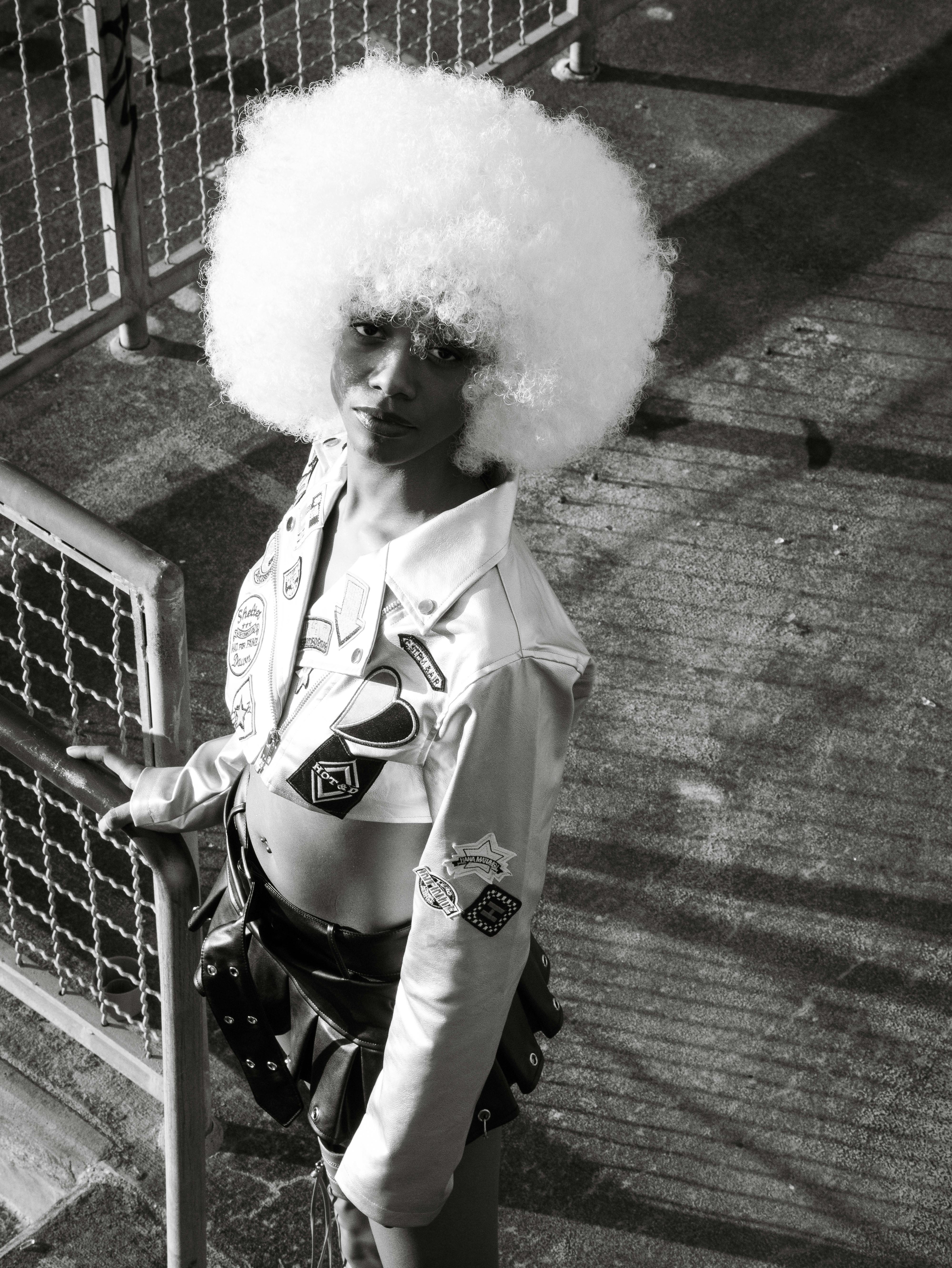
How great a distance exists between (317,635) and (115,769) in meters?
0.45

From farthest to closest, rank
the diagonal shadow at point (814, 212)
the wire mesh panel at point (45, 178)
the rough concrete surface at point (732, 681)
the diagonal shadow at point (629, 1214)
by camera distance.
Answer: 1. the diagonal shadow at point (814, 212)
2. the wire mesh panel at point (45, 178)
3. the rough concrete surface at point (732, 681)
4. the diagonal shadow at point (629, 1214)

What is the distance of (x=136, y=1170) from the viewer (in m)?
3.38

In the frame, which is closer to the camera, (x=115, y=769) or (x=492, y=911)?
(x=492, y=911)

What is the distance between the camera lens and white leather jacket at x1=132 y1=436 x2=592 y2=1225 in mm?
2090

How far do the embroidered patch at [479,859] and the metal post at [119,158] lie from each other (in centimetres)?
355

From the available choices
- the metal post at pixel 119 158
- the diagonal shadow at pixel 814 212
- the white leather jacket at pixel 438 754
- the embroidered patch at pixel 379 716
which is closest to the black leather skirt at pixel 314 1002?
the white leather jacket at pixel 438 754

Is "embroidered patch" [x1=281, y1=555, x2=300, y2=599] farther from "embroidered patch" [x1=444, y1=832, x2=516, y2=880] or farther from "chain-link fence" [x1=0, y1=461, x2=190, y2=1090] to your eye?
"embroidered patch" [x1=444, y1=832, x2=516, y2=880]

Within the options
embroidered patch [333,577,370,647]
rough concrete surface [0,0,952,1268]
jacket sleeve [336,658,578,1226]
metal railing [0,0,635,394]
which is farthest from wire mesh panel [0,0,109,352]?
jacket sleeve [336,658,578,1226]

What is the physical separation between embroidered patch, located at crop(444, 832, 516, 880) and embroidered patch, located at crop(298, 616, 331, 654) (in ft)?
1.28

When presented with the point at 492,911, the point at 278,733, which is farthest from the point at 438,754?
the point at 278,733

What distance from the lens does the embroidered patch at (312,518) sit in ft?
8.14

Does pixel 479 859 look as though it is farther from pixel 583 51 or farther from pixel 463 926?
pixel 583 51

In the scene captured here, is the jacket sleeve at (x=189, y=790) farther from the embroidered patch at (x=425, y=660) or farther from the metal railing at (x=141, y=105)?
the metal railing at (x=141, y=105)

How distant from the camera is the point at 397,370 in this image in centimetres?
221
